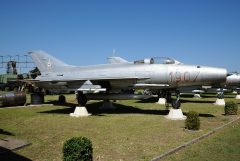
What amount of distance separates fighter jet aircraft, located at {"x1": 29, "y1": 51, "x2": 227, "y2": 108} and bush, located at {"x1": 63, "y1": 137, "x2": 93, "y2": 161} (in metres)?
9.09

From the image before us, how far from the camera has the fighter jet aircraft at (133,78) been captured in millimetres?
14195

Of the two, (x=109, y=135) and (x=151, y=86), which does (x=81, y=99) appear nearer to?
(x=151, y=86)

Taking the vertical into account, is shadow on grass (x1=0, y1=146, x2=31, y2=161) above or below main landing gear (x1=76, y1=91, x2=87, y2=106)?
below

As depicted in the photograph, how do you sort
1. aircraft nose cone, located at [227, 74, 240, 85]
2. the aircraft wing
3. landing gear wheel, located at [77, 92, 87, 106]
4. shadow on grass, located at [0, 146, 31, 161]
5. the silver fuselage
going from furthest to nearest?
aircraft nose cone, located at [227, 74, 240, 85] < landing gear wheel, located at [77, 92, 87, 106] < the aircraft wing < the silver fuselage < shadow on grass, located at [0, 146, 31, 161]

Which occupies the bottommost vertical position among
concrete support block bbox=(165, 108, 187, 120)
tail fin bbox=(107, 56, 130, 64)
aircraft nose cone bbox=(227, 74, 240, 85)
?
concrete support block bbox=(165, 108, 187, 120)

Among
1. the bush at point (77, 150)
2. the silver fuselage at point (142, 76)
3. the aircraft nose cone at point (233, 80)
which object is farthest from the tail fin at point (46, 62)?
the aircraft nose cone at point (233, 80)

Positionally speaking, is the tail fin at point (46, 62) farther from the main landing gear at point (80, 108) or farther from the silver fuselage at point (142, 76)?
the main landing gear at point (80, 108)

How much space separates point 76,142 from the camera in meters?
5.73

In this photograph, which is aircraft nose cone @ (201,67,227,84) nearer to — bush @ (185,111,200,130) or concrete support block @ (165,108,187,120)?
concrete support block @ (165,108,187,120)

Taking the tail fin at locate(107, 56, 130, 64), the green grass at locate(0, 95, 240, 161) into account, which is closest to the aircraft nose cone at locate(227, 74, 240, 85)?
the tail fin at locate(107, 56, 130, 64)

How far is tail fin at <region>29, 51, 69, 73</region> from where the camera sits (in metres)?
20.3

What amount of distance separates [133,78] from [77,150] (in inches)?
394

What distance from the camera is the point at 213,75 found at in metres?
13.9

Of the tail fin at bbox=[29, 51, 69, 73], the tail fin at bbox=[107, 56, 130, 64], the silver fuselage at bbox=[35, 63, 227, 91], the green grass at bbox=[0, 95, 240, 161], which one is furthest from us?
the tail fin at bbox=[107, 56, 130, 64]
